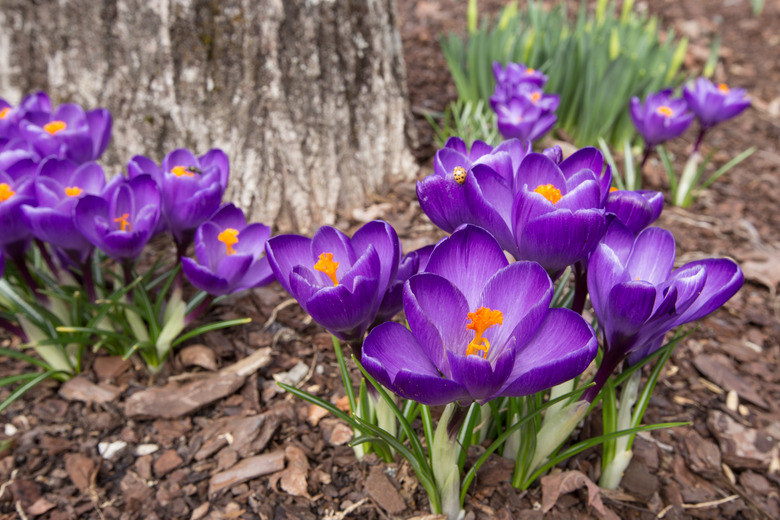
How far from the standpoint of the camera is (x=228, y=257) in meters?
1.44

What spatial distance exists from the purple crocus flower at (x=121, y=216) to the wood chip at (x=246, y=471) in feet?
1.98

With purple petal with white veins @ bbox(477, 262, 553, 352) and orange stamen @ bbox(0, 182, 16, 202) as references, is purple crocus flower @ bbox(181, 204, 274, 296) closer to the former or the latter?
orange stamen @ bbox(0, 182, 16, 202)

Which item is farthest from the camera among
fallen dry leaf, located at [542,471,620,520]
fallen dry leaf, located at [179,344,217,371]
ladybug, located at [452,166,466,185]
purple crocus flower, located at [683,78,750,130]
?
purple crocus flower, located at [683,78,750,130]

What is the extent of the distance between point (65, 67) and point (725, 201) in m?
3.04

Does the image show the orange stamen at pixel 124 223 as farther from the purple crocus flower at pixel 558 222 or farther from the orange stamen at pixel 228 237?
the purple crocus flower at pixel 558 222

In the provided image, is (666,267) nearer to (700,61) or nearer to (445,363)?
(445,363)

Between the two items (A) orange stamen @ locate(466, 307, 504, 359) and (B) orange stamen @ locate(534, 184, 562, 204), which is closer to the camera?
(A) orange stamen @ locate(466, 307, 504, 359)

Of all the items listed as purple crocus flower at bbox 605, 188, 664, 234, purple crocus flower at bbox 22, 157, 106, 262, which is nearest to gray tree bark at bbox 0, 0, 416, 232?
purple crocus flower at bbox 22, 157, 106, 262

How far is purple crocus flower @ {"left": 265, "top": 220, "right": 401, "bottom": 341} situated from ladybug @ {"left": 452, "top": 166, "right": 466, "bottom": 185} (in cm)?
15

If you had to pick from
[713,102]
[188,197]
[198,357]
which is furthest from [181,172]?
[713,102]

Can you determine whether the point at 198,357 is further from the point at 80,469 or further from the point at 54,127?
the point at 54,127

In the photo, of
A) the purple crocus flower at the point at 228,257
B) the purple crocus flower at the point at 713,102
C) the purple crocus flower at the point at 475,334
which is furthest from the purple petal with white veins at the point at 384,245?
the purple crocus flower at the point at 713,102

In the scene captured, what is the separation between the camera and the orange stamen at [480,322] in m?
0.91

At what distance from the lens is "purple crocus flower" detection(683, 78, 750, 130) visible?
2.49 m
